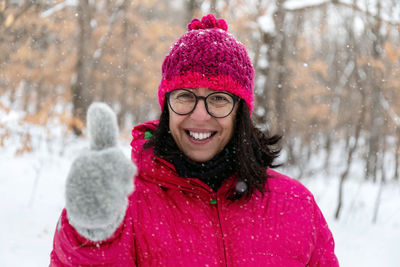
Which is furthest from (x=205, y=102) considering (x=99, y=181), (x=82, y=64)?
(x=82, y=64)

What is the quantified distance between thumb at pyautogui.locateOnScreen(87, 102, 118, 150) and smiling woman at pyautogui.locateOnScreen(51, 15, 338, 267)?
0.27m

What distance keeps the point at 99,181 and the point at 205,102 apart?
69 cm

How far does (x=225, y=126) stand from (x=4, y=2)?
4441 millimetres

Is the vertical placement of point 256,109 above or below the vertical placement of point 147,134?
above

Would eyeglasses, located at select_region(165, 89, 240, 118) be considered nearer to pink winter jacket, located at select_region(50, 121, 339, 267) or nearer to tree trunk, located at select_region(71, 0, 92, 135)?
pink winter jacket, located at select_region(50, 121, 339, 267)

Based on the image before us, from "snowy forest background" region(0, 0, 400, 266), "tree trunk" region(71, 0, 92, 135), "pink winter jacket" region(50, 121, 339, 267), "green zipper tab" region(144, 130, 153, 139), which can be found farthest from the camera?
"tree trunk" region(71, 0, 92, 135)

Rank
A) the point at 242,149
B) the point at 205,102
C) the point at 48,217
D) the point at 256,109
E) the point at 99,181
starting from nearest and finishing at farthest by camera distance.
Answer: the point at 99,181 → the point at 205,102 → the point at 242,149 → the point at 48,217 → the point at 256,109

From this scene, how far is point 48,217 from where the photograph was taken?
4.79 m

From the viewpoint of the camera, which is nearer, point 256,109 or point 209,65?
point 209,65

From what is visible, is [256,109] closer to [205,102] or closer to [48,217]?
[48,217]

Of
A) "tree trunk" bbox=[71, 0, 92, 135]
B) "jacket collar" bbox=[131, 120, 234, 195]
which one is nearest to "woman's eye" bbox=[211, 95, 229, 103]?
"jacket collar" bbox=[131, 120, 234, 195]

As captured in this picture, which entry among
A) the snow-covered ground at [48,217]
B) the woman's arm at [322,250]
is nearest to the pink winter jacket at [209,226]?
the woman's arm at [322,250]

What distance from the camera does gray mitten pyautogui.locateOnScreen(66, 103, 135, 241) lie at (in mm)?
894

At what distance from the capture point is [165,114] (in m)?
1.62
